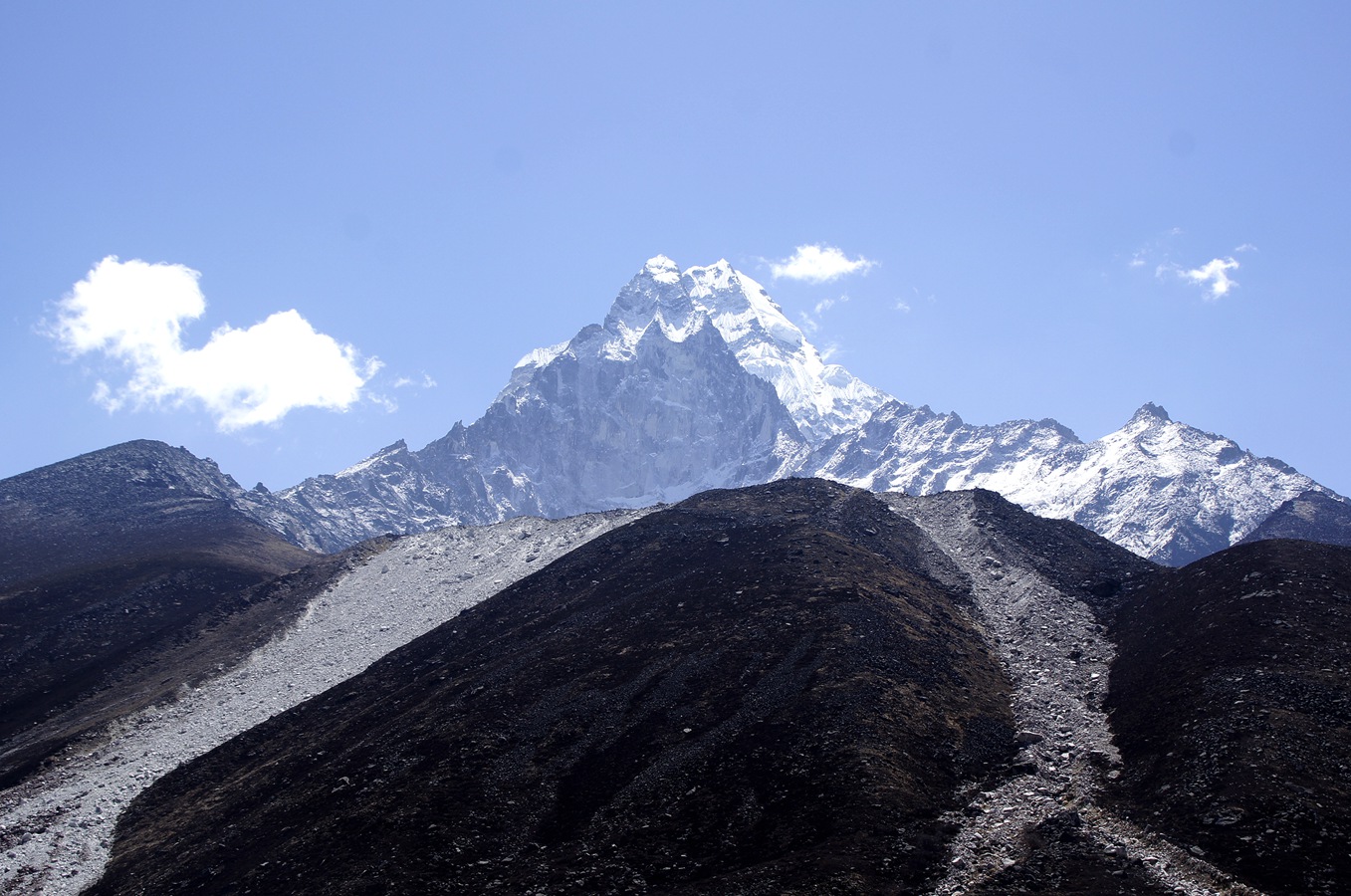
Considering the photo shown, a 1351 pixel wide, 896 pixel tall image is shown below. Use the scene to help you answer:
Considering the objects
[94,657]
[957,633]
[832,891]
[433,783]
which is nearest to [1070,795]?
[832,891]

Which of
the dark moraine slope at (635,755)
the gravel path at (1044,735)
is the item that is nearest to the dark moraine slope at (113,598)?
the dark moraine slope at (635,755)

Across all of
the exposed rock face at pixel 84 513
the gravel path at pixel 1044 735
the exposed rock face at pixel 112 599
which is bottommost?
the gravel path at pixel 1044 735

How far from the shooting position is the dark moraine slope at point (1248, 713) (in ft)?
127

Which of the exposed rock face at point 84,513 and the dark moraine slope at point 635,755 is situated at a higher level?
the exposed rock face at point 84,513

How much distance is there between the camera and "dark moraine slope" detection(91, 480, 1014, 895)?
44.9 m

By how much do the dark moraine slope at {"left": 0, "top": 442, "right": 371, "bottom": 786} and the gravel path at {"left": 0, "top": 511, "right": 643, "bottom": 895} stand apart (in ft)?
12.7

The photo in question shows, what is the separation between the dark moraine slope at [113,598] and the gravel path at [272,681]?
387 centimetres

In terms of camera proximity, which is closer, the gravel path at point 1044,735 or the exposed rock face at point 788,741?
the gravel path at point 1044,735

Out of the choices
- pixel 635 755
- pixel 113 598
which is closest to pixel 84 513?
pixel 113 598

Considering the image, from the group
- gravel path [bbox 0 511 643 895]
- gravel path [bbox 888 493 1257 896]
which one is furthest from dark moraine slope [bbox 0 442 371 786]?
gravel path [bbox 888 493 1257 896]

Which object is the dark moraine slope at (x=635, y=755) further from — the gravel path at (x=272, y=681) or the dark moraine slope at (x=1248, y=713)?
the dark moraine slope at (x=1248, y=713)

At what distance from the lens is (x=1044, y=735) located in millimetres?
56250

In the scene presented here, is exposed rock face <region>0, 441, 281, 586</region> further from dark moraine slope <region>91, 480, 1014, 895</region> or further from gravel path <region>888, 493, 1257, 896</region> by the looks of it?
gravel path <region>888, 493, 1257, 896</region>

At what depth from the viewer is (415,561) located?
134 m
